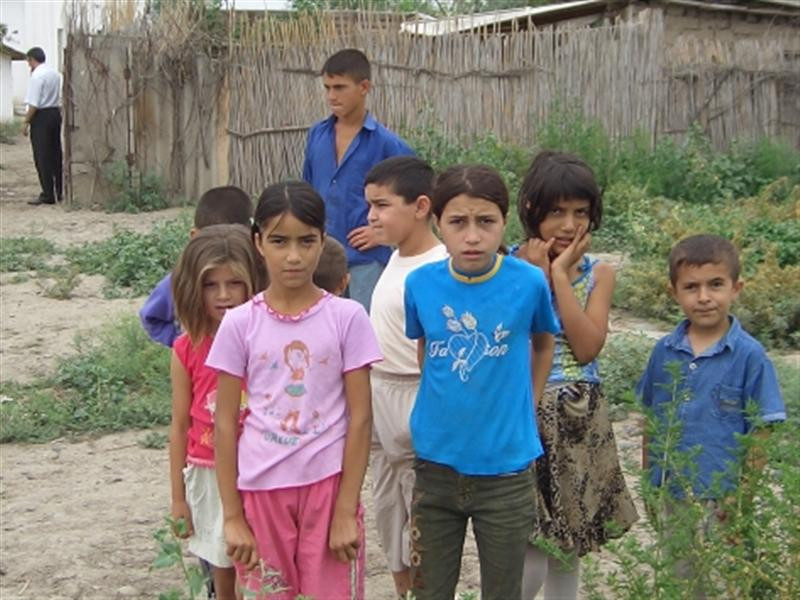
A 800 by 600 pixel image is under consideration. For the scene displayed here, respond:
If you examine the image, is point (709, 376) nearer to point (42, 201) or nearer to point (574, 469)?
point (574, 469)

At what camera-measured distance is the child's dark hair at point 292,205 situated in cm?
325

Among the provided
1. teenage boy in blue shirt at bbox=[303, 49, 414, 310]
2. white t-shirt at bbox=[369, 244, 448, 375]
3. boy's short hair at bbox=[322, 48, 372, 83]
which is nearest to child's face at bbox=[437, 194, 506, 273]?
white t-shirt at bbox=[369, 244, 448, 375]

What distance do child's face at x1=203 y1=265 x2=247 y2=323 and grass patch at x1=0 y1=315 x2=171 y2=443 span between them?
301 centimetres

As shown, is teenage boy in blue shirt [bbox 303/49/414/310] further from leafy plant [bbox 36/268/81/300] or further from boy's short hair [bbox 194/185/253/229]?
leafy plant [bbox 36/268/81/300]

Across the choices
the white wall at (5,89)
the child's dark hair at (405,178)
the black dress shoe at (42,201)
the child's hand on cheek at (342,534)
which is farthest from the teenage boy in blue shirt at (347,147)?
the white wall at (5,89)

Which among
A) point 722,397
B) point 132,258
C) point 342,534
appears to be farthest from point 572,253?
point 132,258

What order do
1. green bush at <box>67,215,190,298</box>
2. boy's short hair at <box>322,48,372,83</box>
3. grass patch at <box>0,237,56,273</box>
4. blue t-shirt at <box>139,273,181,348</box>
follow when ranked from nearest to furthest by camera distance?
blue t-shirt at <box>139,273,181,348</box>
boy's short hair at <box>322,48,372,83</box>
green bush at <box>67,215,190,298</box>
grass patch at <box>0,237,56,273</box>

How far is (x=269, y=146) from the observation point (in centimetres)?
1370

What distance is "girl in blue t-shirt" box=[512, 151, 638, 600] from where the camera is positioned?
3.42 m

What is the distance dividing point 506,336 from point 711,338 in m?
0.66

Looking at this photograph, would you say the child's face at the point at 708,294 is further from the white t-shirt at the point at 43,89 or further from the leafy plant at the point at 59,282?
the white t-shirt at the point at 43,89

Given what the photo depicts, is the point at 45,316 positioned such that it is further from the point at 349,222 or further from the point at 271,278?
the point at 271,278

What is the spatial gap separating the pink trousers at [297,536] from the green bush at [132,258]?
651 cm

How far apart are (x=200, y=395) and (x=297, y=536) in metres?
0.53
